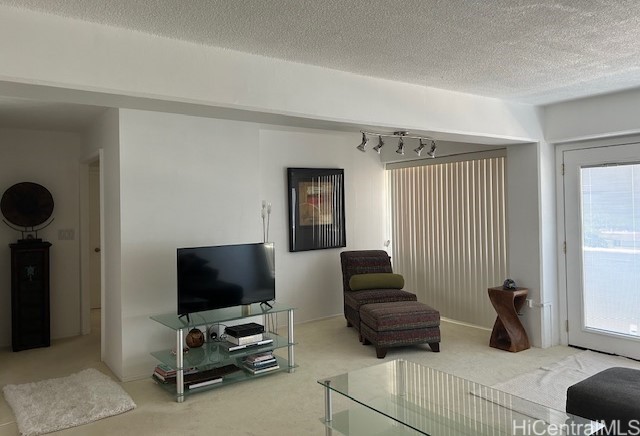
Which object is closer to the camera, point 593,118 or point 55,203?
point 593,118

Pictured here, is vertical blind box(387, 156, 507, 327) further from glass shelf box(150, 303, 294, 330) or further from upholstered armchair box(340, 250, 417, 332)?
glass shelf box(150, 303, 294, 330)

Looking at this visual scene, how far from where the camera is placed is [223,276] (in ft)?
12.8

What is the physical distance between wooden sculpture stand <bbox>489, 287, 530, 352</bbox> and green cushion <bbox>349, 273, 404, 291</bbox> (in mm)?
1101

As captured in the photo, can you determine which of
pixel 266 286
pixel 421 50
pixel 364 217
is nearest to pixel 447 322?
pixel 364 217

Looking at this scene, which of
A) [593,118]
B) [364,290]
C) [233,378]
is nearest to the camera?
[233,378]

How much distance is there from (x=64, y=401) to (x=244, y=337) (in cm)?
139

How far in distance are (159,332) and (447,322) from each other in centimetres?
343

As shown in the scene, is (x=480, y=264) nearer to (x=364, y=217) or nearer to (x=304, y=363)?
(x=364, y=217)

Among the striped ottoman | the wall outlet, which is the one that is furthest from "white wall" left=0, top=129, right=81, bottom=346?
the striped ottoman

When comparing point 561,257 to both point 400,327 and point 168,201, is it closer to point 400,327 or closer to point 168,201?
point 400,327

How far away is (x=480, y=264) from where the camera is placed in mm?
5402

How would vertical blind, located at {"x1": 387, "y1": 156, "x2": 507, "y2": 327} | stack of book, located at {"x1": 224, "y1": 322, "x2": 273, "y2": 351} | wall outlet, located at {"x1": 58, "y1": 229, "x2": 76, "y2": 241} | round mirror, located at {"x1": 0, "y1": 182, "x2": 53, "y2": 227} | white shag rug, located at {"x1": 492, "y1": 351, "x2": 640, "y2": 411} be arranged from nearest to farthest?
1. white shag rug, located at {"x1": 492, "y1": 351, "x2": 640, "y2": 411}
2. stack of book, located at {"x1": 224, "y1": 322, "x2": 273, "y2": 351}
3. round mirror, located at {"x1": 0, "y1": 182, "x2": 53, "y2": 227}
4. vertical blind, located at {"x1": 387, "y1": 156, "x2": 507, "y2": 327}
5. wall outlet, located at {"x1": 58, "y1": 229, "x2": 76, "y2": 241}

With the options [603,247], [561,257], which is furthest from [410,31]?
[561,257]

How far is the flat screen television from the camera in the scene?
372cm
